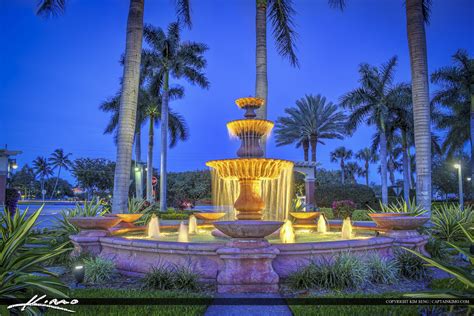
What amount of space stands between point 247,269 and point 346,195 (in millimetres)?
28535

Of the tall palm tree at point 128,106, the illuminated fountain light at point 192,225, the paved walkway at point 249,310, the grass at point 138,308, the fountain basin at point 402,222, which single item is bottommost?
the paved walkway at point 249,310

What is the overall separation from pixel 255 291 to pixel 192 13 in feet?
40.9

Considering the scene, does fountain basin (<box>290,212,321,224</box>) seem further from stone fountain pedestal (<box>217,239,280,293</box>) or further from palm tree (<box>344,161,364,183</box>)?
palm tree (<box>344,161,364,183</box>)

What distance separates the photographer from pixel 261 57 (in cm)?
1414

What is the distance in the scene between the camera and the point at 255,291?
231 inches

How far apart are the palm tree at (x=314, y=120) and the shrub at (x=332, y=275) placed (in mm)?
32223

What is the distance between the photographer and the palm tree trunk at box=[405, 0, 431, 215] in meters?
11.4

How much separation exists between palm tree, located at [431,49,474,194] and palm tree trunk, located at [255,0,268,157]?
70.4 ft

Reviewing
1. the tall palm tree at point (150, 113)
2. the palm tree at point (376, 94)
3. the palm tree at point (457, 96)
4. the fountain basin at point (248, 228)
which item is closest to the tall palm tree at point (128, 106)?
the fountain basin at point (248, 228)

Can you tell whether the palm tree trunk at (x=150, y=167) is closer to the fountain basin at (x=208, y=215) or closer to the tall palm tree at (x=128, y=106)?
the fountain basin at (x=208, y=215)

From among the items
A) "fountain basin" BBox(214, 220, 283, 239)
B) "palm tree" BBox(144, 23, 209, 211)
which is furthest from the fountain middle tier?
"palm tree" BBox(144, 23, 209, 211)

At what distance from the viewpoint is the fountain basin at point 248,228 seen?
6004mm

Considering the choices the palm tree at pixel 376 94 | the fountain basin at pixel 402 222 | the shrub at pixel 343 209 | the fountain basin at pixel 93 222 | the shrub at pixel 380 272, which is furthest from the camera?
the palm tree at pixel 376 94

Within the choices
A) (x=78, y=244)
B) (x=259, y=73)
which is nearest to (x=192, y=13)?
(x=259, y=73)
